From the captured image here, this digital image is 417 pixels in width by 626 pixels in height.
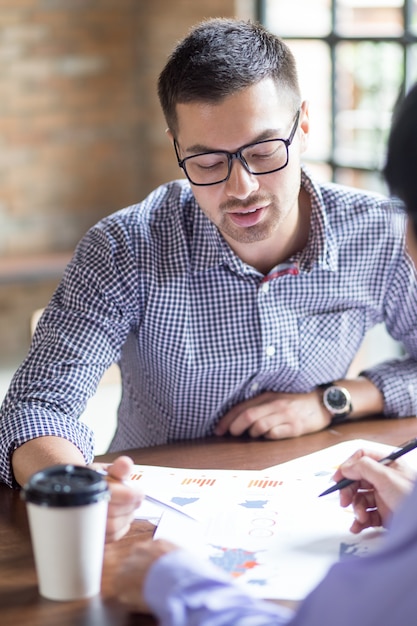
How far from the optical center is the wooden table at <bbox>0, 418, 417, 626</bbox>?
1139 millimetres

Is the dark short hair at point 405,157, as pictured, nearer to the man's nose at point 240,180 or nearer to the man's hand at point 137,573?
the man's hand at point 137,573

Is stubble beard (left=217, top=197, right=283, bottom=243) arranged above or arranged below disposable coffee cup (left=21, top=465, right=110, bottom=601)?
above

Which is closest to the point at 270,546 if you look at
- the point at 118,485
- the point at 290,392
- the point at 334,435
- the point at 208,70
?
the point at 118,485

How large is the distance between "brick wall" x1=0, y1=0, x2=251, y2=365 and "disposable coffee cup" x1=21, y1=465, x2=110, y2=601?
3.71 meters

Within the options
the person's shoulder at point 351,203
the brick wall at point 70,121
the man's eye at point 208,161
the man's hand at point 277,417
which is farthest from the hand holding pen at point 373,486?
the brick wall at point 70,121

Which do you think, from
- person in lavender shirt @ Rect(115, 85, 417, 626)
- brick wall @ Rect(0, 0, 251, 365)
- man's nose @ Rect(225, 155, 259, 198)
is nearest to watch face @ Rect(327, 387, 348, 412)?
man's nose @ Rect(225, 155, 259, 198)

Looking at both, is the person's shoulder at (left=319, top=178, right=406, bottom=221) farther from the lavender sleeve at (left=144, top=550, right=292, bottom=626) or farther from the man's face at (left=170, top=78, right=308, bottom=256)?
the lavender sleeve at (left=144, top=550, right=292, bottom=626)

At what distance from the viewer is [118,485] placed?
1315 millimetres

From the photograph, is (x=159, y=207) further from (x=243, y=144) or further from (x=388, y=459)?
(x=388, y=459)

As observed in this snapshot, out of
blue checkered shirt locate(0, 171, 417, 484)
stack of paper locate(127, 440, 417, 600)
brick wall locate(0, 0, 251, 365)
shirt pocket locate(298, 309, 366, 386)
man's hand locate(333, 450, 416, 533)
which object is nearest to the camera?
stack of paper locate(127, 440, 417, 600)

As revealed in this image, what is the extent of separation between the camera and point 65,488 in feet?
3.64

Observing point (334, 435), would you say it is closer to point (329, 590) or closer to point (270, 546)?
point (270, 546)

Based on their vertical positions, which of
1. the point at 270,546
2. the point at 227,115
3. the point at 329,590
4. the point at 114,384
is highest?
the point at 227,115

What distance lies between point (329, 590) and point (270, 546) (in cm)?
38
